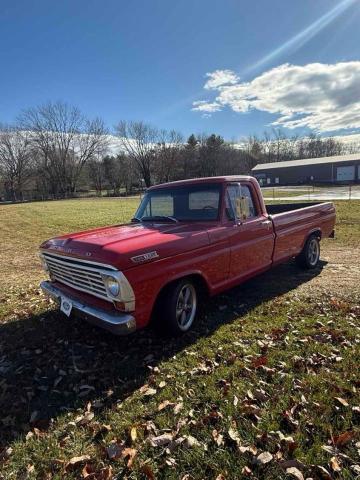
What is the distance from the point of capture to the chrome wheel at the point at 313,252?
23.5 ft

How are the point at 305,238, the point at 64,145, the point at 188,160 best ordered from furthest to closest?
1. the point at 188,160
2. the point at 64,145
3. the point at 305,238

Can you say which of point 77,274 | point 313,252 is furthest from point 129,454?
point 313,252

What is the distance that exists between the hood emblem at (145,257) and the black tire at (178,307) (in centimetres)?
54

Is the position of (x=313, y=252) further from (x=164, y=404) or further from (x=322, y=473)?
(x=322, y=473)

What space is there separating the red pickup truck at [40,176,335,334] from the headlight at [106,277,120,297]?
0.4 inches

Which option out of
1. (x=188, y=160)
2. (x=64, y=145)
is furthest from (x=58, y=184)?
(x=188, y=160)

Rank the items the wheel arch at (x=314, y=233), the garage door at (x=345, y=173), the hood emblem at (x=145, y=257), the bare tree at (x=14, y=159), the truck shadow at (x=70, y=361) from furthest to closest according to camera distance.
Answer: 1. the bare tree at (x=14, y=159)
2. the garage door at (x=345, y=173)
3. the wheel arch at (x=314, y=233)
4. the hood emblem at (x=145, y=257)
5. the truck shadow at (x=70, y=361)

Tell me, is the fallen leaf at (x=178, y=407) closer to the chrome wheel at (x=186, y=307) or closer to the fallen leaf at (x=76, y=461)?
the fallen leaf at (x=76, y=461)

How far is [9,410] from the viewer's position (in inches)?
128

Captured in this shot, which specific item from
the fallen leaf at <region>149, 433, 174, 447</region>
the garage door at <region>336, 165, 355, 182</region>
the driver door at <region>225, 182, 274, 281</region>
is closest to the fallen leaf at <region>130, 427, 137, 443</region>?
the fallen leaf at <region>149, 433, 174, 447</region>

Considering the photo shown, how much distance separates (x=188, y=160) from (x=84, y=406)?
279 ft

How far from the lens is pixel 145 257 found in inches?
145

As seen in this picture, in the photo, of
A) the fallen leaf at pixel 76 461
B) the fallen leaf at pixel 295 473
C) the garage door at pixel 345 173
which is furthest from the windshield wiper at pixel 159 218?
the garage door at pixel 345 173

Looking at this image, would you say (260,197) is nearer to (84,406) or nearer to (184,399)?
(184,399)
